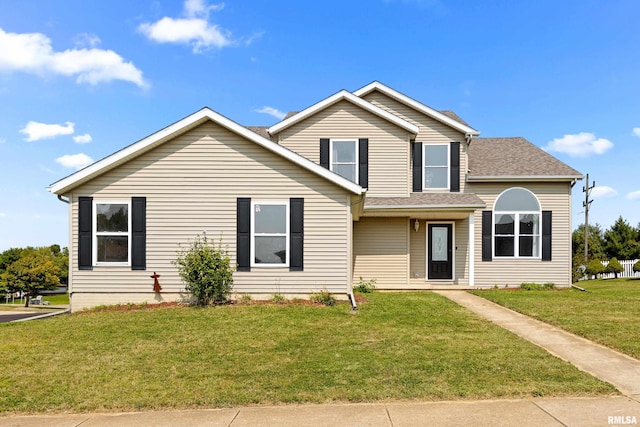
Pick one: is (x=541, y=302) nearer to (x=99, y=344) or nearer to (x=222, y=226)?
(x=222, y=226)

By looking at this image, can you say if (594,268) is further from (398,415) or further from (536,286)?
(398,415)

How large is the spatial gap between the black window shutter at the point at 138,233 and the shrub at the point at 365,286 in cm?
696

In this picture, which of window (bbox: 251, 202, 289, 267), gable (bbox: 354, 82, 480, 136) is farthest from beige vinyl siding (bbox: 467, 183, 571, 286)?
window (bbox: 251, 202, 289, 267)

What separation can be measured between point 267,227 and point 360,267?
4.91 metres

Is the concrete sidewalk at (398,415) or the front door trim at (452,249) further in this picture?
the front door trim at (452,249)

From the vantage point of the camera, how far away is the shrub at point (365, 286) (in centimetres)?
1442

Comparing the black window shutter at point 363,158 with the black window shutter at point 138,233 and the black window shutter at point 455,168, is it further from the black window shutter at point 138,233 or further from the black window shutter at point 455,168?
the black window shutter at point 138,233

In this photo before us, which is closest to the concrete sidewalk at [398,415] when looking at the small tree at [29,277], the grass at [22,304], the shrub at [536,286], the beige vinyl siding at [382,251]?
the beige vinyl siding at [382,251]

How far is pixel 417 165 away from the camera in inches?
612

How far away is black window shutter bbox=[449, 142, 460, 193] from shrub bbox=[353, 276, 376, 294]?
4511 mm

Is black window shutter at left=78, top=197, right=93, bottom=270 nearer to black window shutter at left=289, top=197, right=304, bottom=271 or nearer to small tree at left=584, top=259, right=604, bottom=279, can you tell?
black window shutter at left=289, top=197, right=304, bottom=271

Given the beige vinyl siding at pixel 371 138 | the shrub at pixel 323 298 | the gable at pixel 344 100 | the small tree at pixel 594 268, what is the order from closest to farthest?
the shrub at pixel 323 298 < the gable at pixel 344 100 < the beige vinyl siding at pixel 371 138 < the small tree at pixel 594 268

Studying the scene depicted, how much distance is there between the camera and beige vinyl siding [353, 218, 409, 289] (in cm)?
1499

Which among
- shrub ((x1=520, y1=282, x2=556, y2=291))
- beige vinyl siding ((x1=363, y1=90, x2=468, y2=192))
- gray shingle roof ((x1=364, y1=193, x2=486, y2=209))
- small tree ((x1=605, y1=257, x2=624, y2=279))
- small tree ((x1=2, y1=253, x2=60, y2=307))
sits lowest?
small tree ((x1=2, y1=253, x2=60, y2=307))
